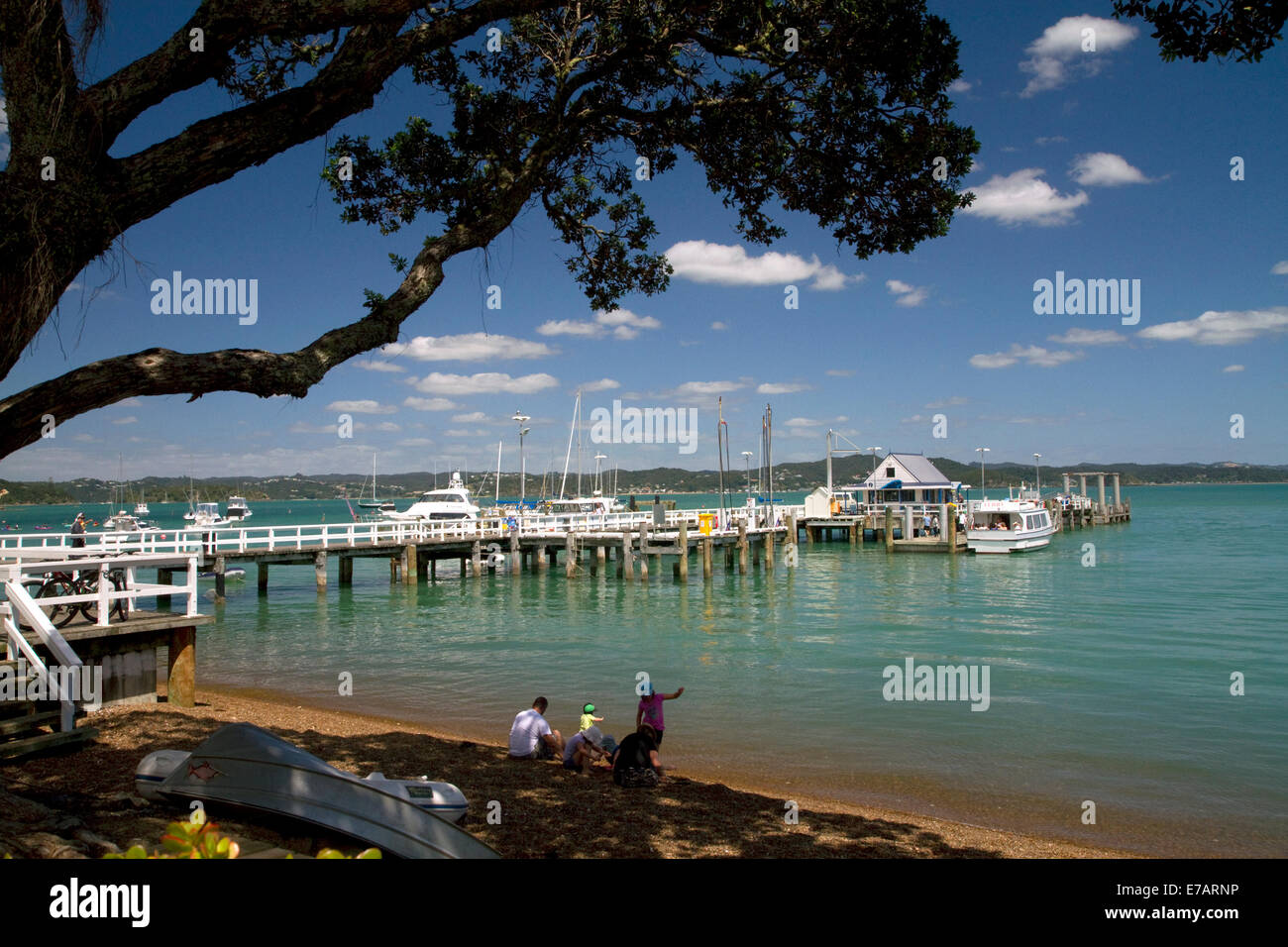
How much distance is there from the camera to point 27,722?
8.48m

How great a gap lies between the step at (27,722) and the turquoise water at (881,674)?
590 centimetres

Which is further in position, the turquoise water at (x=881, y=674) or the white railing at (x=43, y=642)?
the turquoise water at (x=881, y=674)

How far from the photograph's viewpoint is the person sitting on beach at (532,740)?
1061cm

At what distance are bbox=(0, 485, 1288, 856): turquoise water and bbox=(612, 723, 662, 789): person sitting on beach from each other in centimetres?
187

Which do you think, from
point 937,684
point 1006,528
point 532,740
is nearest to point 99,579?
point 532,740

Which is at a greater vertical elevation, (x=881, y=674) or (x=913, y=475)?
(x=913, y=475)

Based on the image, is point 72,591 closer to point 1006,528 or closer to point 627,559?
point 627,559

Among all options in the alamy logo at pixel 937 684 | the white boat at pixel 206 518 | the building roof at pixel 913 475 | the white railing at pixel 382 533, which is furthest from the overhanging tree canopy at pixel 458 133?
the building roof at pixel 913 475

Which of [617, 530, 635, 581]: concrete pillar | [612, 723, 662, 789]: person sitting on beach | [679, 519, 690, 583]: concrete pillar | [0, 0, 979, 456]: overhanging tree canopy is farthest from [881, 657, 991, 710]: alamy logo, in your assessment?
[617, 530, 635, 581]: concrete pillar

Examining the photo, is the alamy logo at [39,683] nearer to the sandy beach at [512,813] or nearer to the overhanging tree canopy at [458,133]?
the sandy beach at [512,813]

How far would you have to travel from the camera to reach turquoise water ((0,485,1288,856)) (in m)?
10.6
